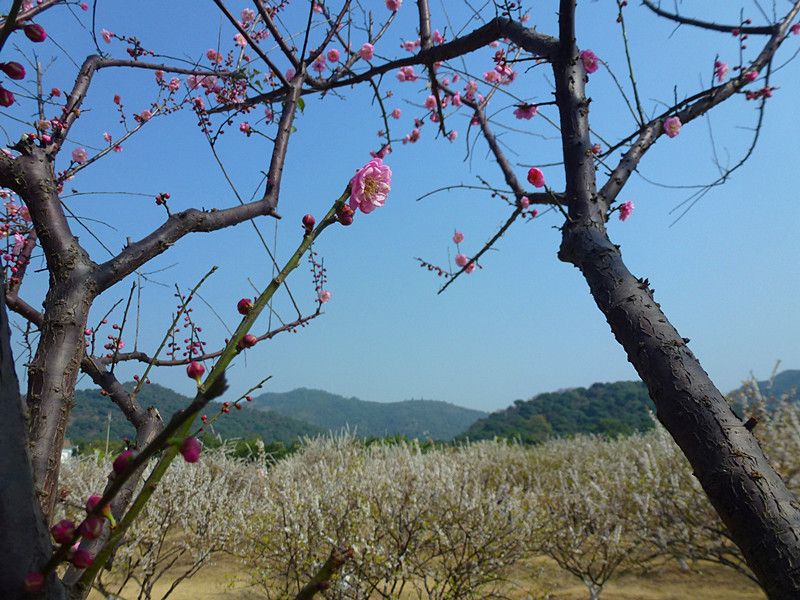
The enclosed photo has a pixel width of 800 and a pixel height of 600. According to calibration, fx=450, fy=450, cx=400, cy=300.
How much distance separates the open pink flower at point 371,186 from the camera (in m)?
0.68

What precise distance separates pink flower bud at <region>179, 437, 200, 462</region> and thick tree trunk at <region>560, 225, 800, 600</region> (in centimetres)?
104

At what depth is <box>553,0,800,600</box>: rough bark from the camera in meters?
0.89

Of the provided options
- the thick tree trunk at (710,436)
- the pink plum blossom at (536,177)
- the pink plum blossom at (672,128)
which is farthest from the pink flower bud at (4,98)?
the pink plum blossom at (672,128)

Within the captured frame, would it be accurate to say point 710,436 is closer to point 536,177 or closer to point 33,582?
point 33,582

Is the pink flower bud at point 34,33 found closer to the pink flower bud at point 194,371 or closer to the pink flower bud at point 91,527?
the pink flower bud at point 194,371

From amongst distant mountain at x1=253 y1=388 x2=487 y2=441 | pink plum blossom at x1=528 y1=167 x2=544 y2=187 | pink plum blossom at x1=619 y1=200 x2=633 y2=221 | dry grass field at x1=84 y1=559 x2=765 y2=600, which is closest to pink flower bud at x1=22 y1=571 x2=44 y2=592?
pink plum blossom at x1=528 y1=167 x2=544 y2=187

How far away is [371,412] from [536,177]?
69.6 metres

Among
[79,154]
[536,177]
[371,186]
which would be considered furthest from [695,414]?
[79,154]

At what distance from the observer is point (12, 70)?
0.61 meters

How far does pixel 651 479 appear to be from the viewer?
13.6ft

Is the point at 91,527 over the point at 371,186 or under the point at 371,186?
under

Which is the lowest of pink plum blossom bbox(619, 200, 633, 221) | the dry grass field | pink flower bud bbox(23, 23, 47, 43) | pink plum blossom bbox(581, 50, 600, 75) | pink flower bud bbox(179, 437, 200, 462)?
the dry grass field

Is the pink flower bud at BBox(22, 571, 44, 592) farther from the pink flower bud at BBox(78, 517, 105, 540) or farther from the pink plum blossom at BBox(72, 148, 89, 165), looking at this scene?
the pink plum blossom at BBox(72, 148, 89, 165)

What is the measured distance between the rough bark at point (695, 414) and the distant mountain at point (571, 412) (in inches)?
688
